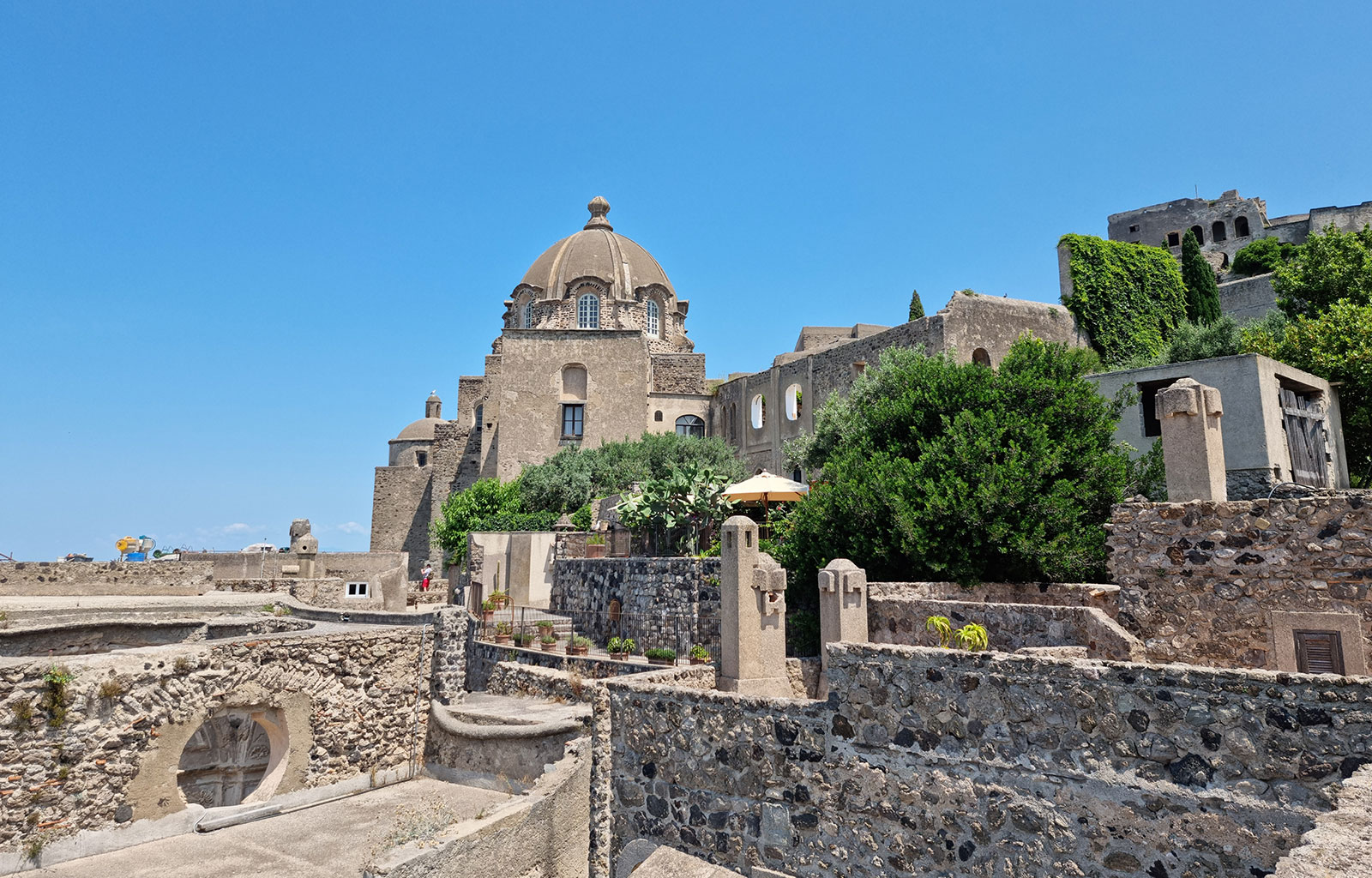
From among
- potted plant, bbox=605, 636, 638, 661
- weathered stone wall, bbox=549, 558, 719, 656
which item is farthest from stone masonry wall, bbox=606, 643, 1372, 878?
weathered stone wall, bbox=549, 558, 719, 656

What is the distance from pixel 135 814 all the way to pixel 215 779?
2249 millimetres

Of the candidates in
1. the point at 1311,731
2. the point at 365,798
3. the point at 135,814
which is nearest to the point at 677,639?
the point at 365,798

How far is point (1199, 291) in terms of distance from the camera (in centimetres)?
3161

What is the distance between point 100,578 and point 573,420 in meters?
19.7

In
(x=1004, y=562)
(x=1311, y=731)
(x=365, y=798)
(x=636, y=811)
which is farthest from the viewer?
(x=1004, y=562)

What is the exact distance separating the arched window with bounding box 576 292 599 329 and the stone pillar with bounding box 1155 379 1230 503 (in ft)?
110

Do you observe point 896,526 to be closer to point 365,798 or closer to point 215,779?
point 365,798

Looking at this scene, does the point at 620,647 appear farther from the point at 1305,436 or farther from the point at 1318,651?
the point at 1305,436

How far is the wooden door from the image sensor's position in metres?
13.3

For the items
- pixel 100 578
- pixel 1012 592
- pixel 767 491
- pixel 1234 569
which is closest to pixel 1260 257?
pixel 767 491

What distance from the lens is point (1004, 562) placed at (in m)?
13.0

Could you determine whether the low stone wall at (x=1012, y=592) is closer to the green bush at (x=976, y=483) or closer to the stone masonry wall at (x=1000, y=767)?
the green bush at (x=976, y=483)

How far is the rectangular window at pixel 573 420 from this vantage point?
37.8 meters

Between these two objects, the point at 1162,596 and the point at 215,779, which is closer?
the point at 1162,596
